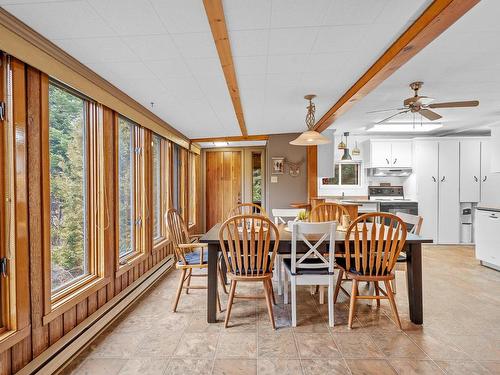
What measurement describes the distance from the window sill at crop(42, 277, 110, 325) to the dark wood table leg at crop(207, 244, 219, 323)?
96 cm

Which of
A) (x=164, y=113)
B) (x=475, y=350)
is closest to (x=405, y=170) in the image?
(x=475, y=350)

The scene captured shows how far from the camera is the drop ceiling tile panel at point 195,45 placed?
190 centimetres

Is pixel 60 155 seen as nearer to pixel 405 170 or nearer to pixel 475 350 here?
pixel 475 350

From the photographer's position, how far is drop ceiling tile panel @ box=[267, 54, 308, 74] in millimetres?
2262

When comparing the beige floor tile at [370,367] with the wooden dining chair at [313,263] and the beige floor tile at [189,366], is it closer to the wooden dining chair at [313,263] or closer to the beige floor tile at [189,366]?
the wooden dining chair at [313,263]

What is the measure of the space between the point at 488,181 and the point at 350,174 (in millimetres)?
2487

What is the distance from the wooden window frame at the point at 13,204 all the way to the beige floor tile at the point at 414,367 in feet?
7.72

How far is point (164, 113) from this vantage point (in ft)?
12.3

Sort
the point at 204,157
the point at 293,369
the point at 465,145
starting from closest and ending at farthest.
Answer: the point at 293,369, the point at 465,145, the point at 204,157

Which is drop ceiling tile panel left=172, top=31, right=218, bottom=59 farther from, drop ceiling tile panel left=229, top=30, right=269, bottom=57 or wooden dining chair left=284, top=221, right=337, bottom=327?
wooden dining chair left=284, top=221, right=337, bottom=327

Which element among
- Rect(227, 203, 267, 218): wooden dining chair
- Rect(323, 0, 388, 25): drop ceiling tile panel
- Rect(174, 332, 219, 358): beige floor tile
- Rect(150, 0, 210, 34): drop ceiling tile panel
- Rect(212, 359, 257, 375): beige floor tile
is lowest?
Rect(212, 359, 257, 375): beige floor tile

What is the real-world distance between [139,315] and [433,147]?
5.73 m

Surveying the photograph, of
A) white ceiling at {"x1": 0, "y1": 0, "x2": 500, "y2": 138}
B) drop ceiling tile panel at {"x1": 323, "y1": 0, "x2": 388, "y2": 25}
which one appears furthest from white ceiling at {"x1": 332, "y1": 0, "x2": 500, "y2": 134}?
drop ceiling tile panel at {"x1": 323, "y1": 0, "x2": 388, "y2": 25}

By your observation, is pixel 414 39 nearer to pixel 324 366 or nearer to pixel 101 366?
pixel 324 366
